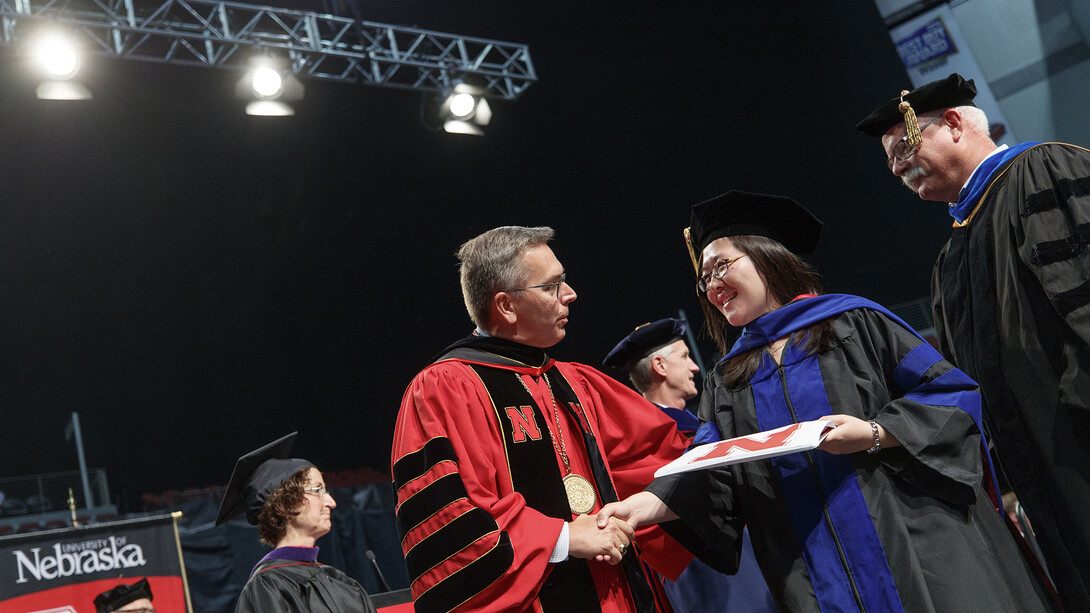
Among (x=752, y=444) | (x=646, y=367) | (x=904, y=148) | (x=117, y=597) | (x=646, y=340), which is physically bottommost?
(x=752, y=444)

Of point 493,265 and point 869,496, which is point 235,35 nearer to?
point 493,265

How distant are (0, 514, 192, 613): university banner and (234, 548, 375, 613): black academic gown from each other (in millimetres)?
1336


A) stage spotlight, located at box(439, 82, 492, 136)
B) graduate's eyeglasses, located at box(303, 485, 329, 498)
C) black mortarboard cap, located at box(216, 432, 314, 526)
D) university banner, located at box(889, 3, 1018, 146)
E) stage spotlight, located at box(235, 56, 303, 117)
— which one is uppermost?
A: stage spotlight, located at box(235, 56, 303, 117)

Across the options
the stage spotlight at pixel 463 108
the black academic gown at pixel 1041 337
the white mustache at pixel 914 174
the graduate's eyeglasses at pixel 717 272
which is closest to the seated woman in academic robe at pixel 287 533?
the graduate's eyeglasses at pixel 717 272

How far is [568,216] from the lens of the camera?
1146 centimetres

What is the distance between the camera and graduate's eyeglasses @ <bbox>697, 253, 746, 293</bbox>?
236 centimetres

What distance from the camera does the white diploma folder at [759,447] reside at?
5.67ft

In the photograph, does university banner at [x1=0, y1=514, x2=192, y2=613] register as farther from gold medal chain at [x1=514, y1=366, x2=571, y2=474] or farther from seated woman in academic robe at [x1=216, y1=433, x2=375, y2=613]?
gold medal chain at [x1=514, y1=366, x2=571, y2=474]

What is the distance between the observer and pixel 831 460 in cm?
205

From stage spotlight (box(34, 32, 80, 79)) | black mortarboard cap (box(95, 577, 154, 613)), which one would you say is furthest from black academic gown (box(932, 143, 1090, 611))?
stage spotlight (box(34, 32, 80, 79))

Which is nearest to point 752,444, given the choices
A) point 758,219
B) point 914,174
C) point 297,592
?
point 758,219

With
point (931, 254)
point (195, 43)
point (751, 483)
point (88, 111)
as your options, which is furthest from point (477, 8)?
point (751, 483)

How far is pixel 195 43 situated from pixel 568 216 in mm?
5332

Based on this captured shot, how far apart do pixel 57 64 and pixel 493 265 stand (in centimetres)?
540
